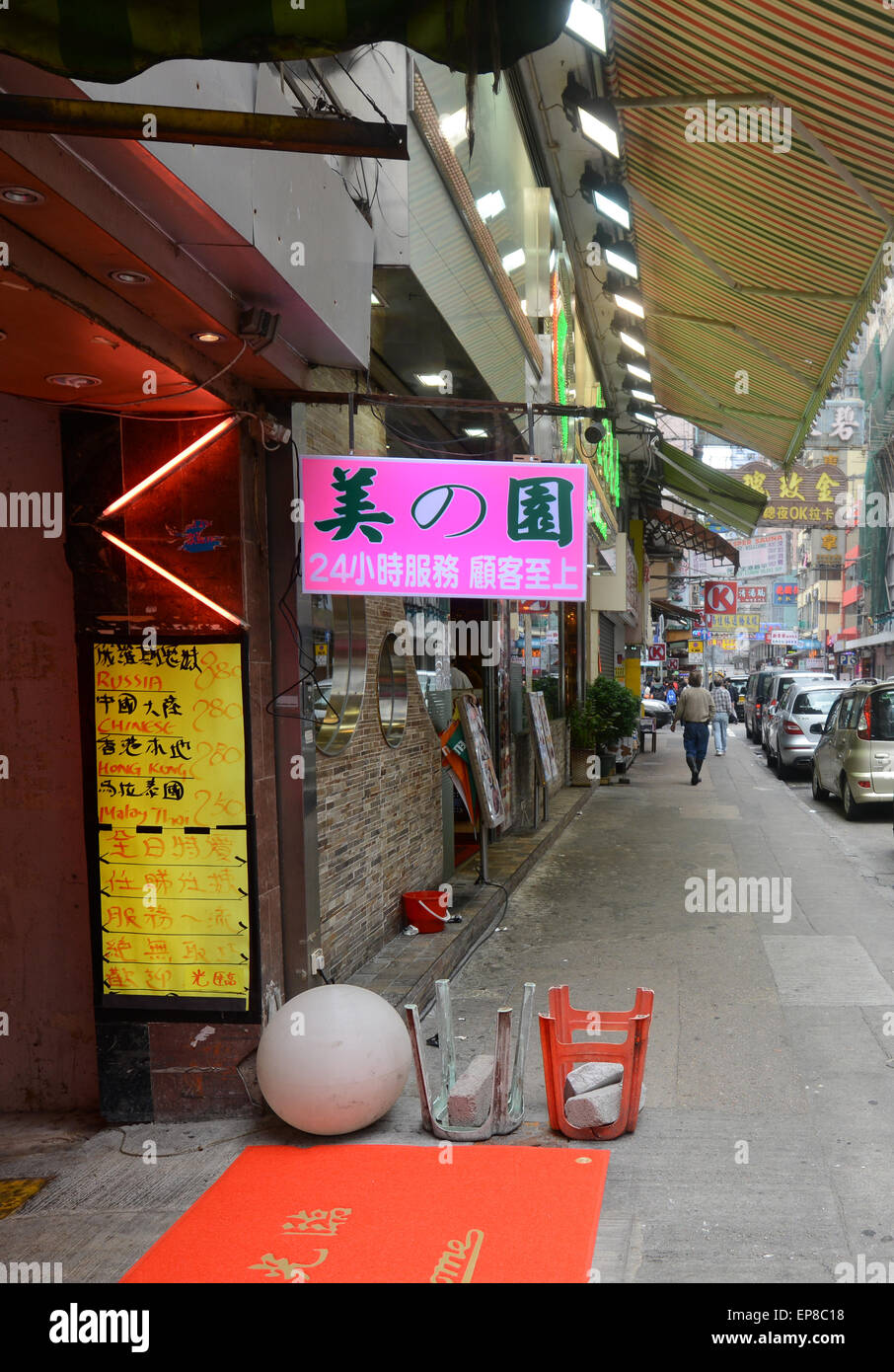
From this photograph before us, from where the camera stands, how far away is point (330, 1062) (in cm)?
446

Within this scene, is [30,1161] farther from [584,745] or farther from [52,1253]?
[584,745]

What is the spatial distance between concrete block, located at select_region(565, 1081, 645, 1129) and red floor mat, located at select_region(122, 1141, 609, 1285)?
13cm

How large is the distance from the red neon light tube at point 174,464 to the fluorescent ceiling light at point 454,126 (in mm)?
4098

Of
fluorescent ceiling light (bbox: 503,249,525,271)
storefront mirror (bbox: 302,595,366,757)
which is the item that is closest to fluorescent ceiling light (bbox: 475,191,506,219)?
fluorescent ceiling light (bbox: 503,249,525,271)

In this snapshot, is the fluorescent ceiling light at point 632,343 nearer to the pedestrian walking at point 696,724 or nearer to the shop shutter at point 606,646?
the pedestrian walking at point 696,724

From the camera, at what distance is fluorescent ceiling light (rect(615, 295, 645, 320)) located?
1473cm

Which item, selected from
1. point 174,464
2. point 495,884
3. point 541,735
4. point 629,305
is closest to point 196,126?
point 174,464

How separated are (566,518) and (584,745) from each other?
41.9 feet

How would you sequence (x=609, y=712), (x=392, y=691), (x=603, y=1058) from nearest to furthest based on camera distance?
1. (x=603, y=1058)
2. (x=392, y=691)
3. (x=609, y=712)

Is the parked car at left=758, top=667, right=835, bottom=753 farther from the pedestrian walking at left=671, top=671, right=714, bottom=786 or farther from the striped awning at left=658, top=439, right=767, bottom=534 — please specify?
the pedestrian walking at left=671, top=671, right=714, bottom=786

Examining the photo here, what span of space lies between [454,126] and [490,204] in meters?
1.15

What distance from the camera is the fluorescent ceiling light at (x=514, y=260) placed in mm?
9877

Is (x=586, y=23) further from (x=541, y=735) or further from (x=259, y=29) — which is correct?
(x=259, y=29)

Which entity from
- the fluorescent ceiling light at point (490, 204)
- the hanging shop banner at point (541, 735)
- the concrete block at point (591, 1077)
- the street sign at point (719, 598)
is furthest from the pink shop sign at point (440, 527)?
the street sign at point (719, 598)
